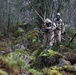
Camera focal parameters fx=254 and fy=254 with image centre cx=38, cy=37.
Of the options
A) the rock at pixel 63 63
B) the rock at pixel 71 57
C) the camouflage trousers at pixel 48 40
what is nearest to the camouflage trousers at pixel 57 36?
the camouflage trousers at pixel 48 40

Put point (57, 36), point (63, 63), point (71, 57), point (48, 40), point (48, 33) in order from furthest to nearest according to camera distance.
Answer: point (57, 36) < point (48, 33) < point (48, 40) < point (71, 57) < point (63, 63)

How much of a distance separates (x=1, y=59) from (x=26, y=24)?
49.3 feet

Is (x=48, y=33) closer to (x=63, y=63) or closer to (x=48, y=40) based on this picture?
(x=48, y=40)

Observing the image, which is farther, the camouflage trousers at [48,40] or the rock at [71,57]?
the camouflage trousers at [48,40]

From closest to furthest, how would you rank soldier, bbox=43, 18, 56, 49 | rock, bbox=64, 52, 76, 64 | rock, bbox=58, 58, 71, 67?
rock, bbox=58, 58, 71, 67 < rock, bbox=64, 52, 76, 64 < soldier, bbox=43, 18, 56, 49

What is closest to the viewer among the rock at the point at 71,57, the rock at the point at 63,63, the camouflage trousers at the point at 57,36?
the rock at the point at 63,63

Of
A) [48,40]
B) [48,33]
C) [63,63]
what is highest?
[48,33]

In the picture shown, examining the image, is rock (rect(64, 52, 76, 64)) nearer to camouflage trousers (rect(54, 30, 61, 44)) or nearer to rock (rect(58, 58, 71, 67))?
rock (rect(58, 58, 71, 67))

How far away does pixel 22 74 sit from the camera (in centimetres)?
832

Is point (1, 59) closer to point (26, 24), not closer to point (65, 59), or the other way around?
point (65, 59)

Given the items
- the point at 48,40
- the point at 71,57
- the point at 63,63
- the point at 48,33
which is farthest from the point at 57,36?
→ the point at 63,63

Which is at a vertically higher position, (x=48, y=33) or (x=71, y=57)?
(x=48, y=33)

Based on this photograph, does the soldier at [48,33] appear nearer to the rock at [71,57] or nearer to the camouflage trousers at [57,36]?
the camouflage trousers at [57,36]

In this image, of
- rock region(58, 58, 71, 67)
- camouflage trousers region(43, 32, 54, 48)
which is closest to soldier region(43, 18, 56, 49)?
camouflage trousers region(43, 32, 54, 48)
